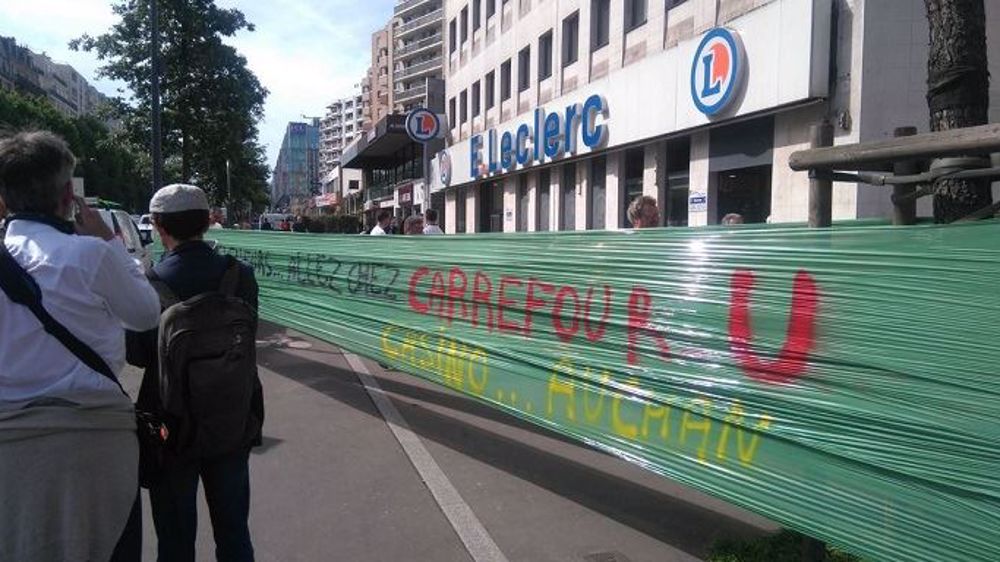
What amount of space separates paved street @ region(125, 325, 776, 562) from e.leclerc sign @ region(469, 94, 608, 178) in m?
12.9

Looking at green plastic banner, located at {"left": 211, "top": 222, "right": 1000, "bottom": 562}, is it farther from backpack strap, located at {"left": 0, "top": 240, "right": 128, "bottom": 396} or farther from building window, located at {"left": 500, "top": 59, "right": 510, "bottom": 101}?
building window, located at {"left": 500, "top": 59, "right": 510, "bottom": 101}

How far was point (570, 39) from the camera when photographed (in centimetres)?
2166

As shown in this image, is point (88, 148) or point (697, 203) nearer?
point (697, 203)

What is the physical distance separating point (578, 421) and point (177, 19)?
21312 millimetres

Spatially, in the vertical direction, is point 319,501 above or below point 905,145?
below

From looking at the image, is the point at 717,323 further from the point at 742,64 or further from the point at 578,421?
the point at 742,64

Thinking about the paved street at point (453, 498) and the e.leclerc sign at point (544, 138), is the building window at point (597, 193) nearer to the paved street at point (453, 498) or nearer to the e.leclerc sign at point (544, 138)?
the e.leclerc sign at point (544, 138)

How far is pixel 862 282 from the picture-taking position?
8.52 ft

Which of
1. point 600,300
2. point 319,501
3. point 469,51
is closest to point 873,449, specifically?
point 600,300

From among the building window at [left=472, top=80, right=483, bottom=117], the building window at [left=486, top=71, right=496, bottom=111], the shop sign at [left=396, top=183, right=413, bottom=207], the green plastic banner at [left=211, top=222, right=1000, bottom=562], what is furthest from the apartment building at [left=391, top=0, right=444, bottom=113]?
the green plastic banner at [left=211, top=222, right=1000, bottom=562]

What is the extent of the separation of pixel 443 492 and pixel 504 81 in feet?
78.8

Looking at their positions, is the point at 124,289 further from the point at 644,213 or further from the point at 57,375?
the point at 644,213

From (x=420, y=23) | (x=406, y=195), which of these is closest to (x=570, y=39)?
(x=406, y=195)

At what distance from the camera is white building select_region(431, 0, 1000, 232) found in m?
11.0
